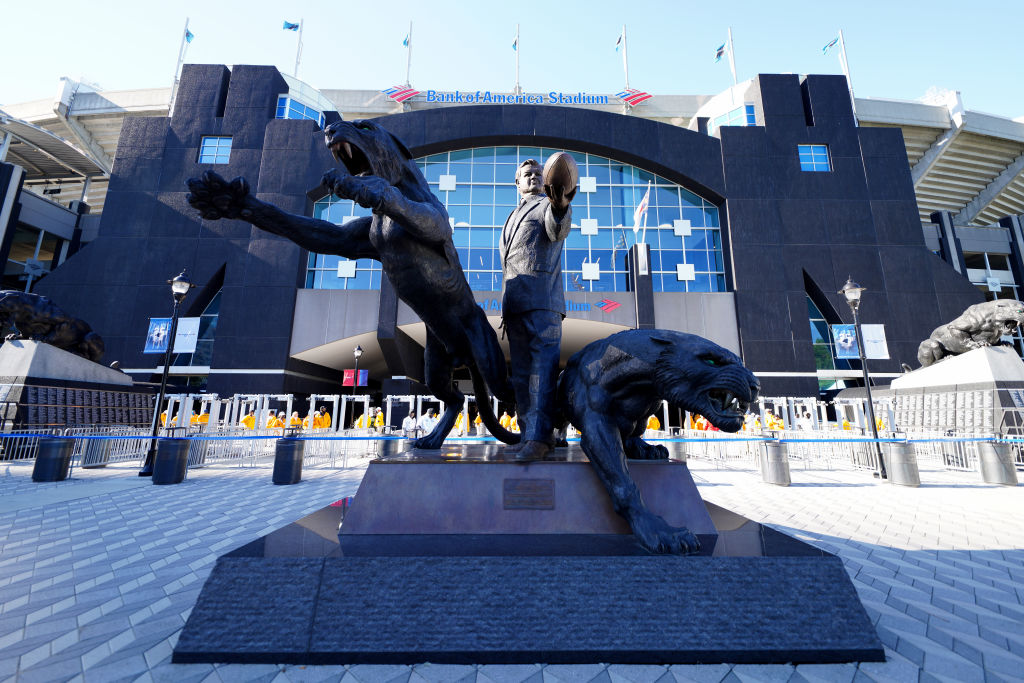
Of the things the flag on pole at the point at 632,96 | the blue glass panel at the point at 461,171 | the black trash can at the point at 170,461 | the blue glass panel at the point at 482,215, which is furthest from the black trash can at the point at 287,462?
the flag on pole at the point at 632,96

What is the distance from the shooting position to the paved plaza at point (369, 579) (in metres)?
2.10

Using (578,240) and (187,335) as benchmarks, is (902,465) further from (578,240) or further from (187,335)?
(187,335)

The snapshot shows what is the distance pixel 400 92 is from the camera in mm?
32031

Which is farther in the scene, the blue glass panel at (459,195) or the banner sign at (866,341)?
the blue glass panel at (459,195)

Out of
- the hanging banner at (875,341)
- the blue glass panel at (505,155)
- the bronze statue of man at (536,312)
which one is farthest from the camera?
the blue glass panel at (505,155)

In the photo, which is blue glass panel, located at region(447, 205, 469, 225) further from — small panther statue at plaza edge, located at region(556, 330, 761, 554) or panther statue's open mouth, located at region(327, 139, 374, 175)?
small panther statue at plaza edge, located at region(556, 330, 761, 554)

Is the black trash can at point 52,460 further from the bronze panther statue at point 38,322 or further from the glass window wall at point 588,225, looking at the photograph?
the glass window wall at point 588,225

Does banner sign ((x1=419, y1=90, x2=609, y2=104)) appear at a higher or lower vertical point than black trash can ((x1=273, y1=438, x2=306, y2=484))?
higher

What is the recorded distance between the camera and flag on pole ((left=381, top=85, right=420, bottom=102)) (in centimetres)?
3192

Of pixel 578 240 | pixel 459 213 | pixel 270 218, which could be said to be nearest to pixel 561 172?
pixel 270 218

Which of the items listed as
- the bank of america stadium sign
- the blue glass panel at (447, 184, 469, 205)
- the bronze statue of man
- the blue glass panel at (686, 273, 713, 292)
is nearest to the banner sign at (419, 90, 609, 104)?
the bank of america stadium sign

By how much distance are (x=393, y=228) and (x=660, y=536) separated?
2435mm

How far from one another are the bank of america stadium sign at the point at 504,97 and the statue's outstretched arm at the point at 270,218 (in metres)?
33.0

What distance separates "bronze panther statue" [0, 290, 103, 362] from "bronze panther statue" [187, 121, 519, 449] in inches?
731
